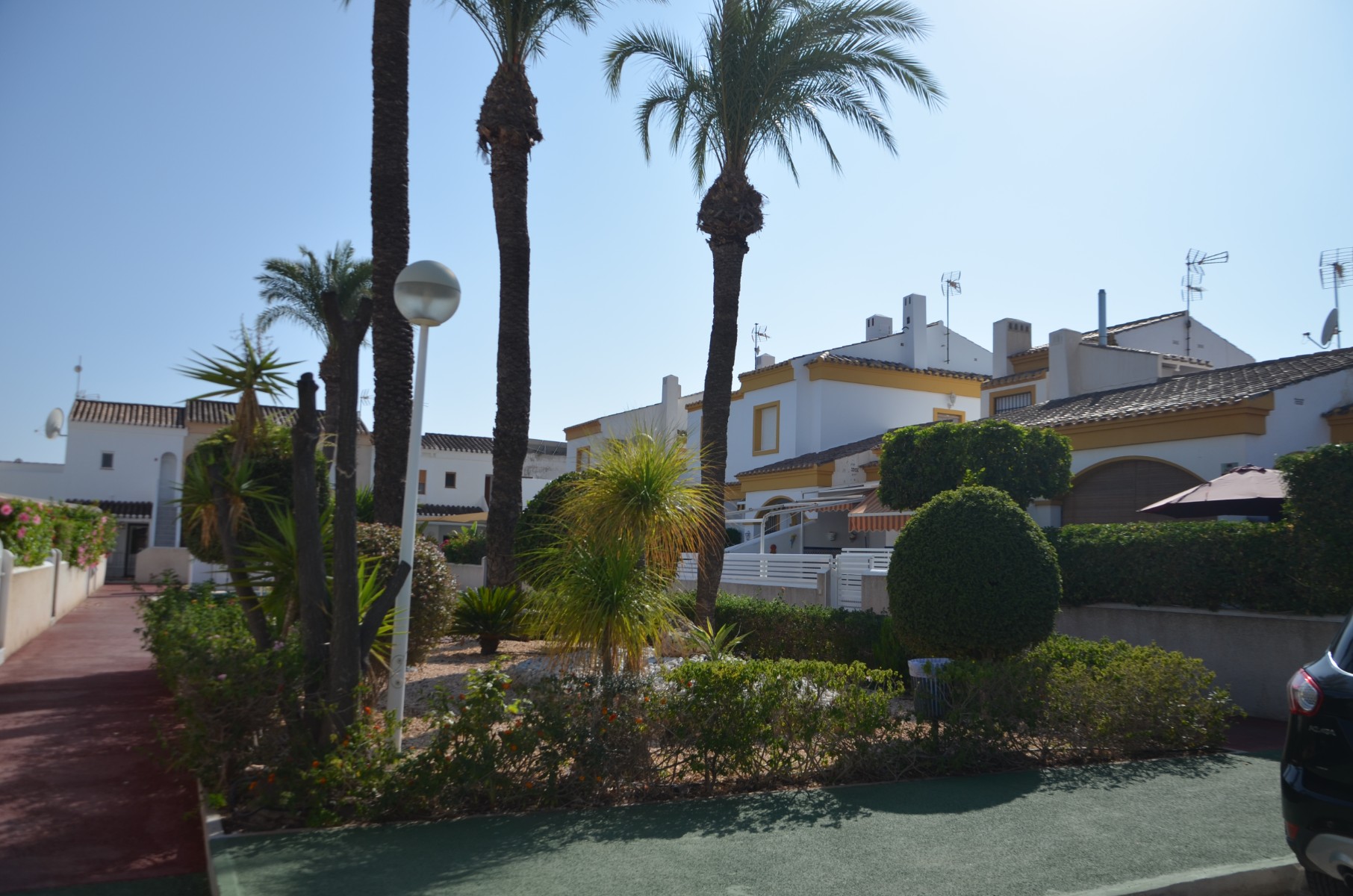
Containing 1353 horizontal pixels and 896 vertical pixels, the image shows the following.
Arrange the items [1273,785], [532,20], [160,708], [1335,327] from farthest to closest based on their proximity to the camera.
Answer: [1335,327]
[532,20]
[160,708]
[1273,785]

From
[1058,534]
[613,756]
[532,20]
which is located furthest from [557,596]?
[532,20]

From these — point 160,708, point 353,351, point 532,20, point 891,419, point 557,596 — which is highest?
point 532,20

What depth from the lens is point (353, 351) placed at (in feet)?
20.9

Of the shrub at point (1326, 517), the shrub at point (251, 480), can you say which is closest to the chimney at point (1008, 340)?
the shrub at point (1326, 517)

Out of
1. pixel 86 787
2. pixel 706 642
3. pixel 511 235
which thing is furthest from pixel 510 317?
pixel 86 787

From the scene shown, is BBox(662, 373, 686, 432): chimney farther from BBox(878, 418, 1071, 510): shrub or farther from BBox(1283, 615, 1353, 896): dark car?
BBox(1283, 615, 1353, 896): dark car

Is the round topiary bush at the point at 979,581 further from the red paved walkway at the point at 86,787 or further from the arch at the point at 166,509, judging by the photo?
the arch at the point at 166,509

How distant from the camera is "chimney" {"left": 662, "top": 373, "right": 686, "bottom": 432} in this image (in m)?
38.3

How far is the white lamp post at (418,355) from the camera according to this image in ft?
22.6

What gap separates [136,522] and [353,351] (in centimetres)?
4786

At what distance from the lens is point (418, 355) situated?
7023 mm

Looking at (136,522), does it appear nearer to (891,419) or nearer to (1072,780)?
(891,419)

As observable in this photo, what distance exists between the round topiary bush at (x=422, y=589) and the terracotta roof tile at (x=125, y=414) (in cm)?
4491

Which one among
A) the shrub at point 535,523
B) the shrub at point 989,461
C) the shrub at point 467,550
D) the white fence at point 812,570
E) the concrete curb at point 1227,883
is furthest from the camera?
the shrub at point 467,550
